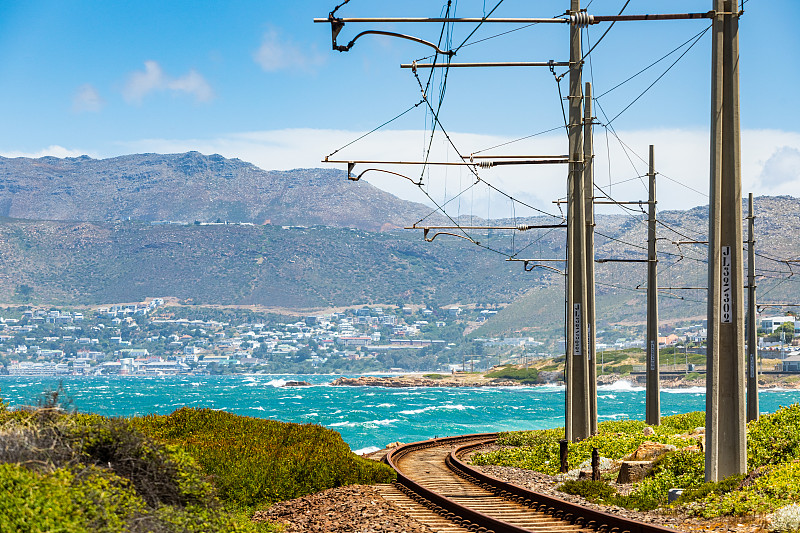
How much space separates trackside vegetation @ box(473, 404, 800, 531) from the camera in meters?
12.7

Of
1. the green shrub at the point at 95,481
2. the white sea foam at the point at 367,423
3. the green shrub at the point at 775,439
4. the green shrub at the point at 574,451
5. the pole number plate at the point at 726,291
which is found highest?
the pole number plate at the point at 726,291

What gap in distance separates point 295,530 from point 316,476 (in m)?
4.77

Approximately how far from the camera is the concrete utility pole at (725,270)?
46.8 ft

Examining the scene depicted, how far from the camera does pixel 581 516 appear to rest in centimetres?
1373

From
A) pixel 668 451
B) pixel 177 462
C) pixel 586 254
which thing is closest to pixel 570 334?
pixel 586 254

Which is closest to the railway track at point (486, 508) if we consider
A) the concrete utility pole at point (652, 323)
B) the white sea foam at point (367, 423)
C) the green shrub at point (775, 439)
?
the green shrub at point (775, 439)

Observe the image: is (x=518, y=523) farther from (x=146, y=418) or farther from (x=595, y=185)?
(x=595, y=185)

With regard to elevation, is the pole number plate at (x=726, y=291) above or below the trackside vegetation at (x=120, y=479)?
above

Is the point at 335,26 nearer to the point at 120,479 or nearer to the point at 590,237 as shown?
the point at 120,479

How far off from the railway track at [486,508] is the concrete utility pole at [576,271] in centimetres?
368

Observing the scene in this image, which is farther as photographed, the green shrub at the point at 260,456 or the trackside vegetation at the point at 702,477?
the green shrub at the point at 260,456

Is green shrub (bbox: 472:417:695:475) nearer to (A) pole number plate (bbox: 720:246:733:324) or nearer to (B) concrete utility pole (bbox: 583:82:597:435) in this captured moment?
(B) concrete utility pole (bbox: 583:82:597:435)

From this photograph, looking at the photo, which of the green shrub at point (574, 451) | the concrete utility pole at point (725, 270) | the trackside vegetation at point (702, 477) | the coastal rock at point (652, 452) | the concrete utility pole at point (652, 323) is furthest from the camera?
the concrete utility pole at point (652, 323)

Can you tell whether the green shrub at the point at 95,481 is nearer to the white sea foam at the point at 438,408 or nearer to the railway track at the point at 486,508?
the railway track at the point at 486,508
